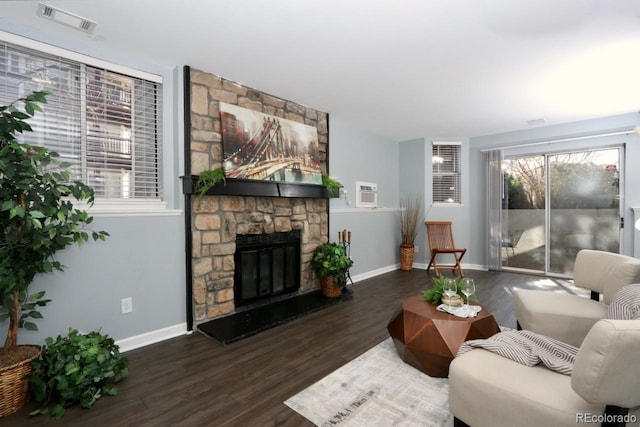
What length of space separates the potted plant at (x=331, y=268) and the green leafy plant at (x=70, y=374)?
2.29 metres

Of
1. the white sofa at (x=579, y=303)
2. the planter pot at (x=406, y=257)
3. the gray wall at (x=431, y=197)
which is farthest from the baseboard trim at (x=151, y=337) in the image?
the gray wall at (x=431, y=197)

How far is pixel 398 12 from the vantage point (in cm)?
197

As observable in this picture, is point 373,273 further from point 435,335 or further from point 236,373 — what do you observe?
point 236,373

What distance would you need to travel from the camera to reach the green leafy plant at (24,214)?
1646mm

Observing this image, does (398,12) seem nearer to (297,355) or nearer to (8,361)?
(297,355)

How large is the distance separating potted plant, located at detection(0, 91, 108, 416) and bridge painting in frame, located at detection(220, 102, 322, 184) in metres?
1.36

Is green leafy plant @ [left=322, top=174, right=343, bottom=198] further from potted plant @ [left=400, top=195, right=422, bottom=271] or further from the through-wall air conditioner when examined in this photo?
potted plant @ [left=400, top=195, right=422, bottom=271]

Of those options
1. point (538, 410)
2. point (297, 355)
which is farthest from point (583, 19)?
point (297, 355)

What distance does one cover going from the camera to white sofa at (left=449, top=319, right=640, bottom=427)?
1.02 meters

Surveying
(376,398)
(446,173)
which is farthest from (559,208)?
(376,398)

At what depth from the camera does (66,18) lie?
2012mm

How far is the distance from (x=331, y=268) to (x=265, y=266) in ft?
2.64

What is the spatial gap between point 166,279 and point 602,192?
19.4 ft

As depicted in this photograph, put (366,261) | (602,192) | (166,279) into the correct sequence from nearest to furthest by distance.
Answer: (166,279)
(602,192)
(366,261)
